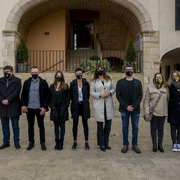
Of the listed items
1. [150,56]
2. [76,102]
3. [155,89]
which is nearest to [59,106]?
[76,102]

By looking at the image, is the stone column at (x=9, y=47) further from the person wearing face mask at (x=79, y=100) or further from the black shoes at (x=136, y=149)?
the black shoes at (x=136, y=149)

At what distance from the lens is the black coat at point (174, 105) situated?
4359 millimetres

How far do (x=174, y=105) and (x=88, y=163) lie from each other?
2.15m

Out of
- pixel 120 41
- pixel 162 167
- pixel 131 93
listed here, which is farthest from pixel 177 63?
pixel 162 167

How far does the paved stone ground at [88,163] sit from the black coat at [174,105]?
67 centimetres

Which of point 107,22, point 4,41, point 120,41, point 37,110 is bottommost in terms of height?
point 37,110

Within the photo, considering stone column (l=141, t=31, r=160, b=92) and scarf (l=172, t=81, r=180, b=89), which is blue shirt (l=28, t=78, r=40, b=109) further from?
stone column (l=141, t=31, r=160, b=92)

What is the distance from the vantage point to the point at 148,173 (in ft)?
10.8

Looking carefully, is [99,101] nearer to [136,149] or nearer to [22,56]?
[136,149]

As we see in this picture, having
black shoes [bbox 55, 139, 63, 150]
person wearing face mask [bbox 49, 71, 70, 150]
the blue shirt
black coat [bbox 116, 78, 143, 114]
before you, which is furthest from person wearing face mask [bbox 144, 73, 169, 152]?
the blue shirt

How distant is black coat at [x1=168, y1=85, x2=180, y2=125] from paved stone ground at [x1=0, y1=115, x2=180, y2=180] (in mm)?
667

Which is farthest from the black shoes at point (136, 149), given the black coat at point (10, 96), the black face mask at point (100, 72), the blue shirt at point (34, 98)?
the black coat at point (10, 96)

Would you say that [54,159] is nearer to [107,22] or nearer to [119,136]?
[119,136]

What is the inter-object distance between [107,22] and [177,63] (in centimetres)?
481
